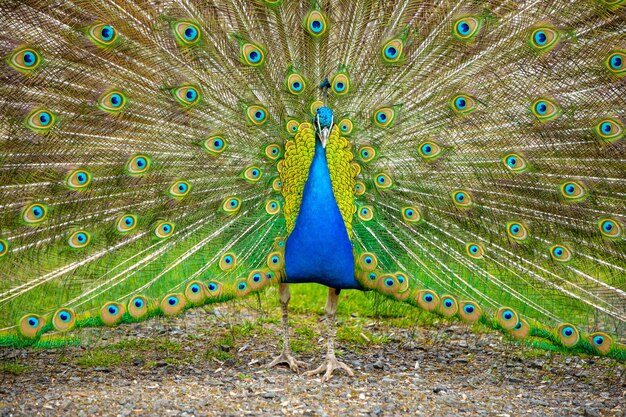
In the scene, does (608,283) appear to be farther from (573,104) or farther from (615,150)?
(573,104)

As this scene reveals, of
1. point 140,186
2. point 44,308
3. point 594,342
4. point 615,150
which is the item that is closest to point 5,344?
point 44,308

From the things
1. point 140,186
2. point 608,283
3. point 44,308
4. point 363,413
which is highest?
point 140,186

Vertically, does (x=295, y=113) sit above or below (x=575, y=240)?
above

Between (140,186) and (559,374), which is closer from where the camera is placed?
(140,186)

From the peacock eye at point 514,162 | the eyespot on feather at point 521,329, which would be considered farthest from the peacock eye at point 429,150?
the eyespot on feather at point 521,329

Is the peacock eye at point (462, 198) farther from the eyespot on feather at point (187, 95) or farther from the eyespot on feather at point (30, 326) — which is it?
the eyespot on feather at point (30, 326)

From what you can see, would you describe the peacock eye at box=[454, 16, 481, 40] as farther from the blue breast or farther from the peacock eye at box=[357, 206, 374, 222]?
the peacock eye at box=[357, 206, 374, 222]
